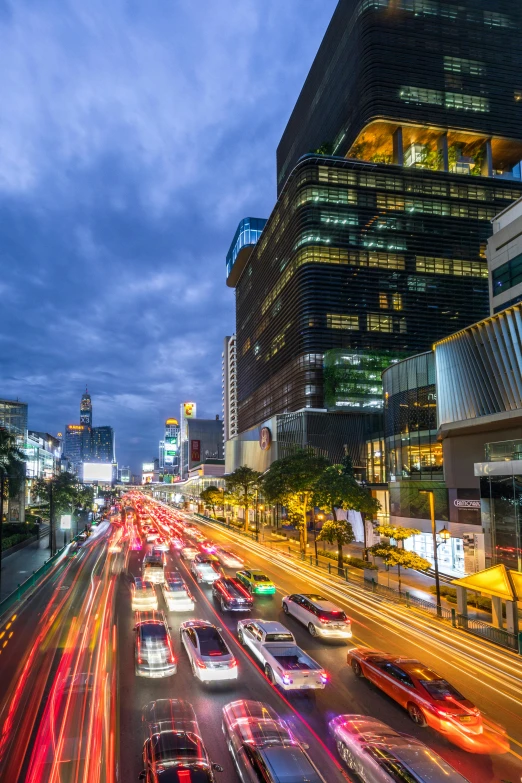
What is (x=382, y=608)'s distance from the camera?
3138 cm

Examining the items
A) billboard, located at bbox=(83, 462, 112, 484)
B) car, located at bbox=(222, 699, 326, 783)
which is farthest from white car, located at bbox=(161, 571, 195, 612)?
billboard, located at bbox=(83, 462, 112, 484)

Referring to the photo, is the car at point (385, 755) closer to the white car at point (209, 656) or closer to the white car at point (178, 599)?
the white car at point (209, 656)

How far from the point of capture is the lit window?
10794 cm

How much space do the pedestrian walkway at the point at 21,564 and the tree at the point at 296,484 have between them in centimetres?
2513

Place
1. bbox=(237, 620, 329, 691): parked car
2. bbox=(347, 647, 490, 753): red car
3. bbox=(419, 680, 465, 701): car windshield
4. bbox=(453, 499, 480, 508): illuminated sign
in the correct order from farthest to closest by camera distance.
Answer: bbox=(453, 499, 480, 508): illuminated sign
bbox=(237, 620, 329, 691): parked car
bbox=(419, 680, 465, 701): car windshield
bbox=(347, 647, 490, 753): red car

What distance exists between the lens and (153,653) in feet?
63.9

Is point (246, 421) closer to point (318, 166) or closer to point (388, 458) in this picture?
point (318, 166)

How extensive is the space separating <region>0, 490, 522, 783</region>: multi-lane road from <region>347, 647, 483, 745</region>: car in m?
0.38

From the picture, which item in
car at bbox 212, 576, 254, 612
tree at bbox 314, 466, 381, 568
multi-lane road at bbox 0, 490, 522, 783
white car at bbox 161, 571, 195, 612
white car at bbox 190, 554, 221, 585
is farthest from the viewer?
tree at bbox 314, 466, 381, 568

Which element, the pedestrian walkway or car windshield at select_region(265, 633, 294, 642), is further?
the pedestrian walkway

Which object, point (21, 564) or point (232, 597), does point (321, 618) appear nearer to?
point (232, 597)

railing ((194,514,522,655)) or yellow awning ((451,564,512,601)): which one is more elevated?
yellow awning ((451,564,512,601))

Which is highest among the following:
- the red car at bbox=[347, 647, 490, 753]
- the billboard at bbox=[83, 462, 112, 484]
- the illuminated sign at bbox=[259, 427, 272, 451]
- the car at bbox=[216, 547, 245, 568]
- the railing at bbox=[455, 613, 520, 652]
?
the illuminated sign at bbox=[259, 427, 272, 451]

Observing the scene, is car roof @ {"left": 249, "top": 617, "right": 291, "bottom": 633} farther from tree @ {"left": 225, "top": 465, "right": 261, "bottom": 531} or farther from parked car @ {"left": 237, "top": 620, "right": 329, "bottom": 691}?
tree @ {"left": 225, "top": 465, "right": 261, "bottom": 531}
